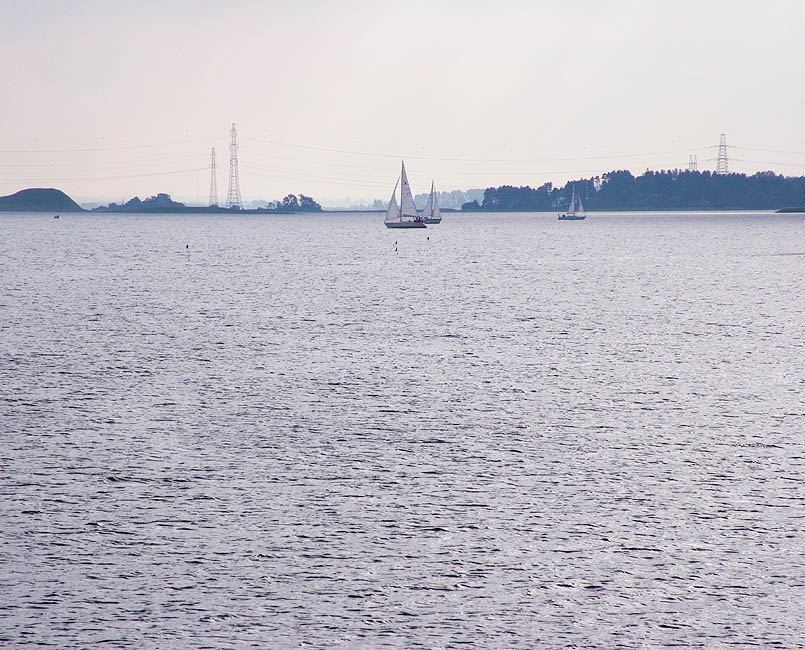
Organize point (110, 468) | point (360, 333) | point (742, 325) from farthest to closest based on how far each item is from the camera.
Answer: point (742, 325) → point (360, 333) → point (110, 468)

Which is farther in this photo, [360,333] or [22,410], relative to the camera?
[360,333]

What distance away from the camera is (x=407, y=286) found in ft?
273

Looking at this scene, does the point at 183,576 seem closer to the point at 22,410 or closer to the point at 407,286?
the point at 22,410

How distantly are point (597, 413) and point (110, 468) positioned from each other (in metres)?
12.9

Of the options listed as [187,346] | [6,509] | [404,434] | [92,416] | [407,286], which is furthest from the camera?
[407,286]

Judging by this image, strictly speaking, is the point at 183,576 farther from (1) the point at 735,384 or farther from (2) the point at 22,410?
(1) the point at 735,384

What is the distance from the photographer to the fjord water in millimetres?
12570

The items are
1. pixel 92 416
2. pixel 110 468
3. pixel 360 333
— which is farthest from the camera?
pixel 360 333

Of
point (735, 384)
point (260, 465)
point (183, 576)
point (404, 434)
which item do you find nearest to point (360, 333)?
point (735, 384)

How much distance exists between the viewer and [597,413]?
26734mm

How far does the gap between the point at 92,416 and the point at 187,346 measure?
16.1 m

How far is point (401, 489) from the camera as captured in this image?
18797 mm

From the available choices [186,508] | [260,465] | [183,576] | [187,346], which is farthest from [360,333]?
[183,576]

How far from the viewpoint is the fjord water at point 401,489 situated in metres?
12.6
